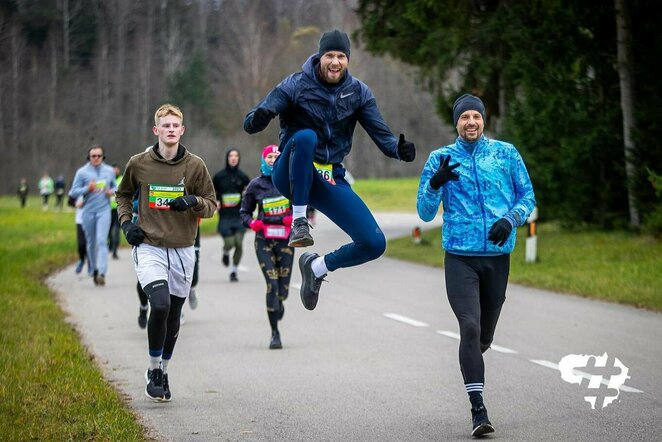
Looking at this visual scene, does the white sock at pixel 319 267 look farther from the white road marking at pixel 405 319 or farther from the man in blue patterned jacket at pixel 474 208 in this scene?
the white road marking at pixel 405 319

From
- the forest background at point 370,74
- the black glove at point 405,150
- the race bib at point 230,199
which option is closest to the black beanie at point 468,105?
the black glove at point 405,150

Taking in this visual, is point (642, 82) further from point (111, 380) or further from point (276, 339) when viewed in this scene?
point (111, 380)

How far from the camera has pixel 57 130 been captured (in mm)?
53250

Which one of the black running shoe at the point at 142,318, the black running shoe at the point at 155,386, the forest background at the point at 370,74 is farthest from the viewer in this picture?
the forest background at the point at 370,74

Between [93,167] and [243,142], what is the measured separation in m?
45.0

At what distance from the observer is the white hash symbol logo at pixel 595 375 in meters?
Result: 8.48

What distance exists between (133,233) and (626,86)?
16704mm

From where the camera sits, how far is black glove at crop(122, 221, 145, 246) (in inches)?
331

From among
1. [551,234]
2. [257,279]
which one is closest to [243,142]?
[551,234]

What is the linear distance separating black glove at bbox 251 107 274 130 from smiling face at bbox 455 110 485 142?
4.03 ft

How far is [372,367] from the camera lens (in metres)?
10.3

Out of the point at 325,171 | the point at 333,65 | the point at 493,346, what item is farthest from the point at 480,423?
the point at 493,346

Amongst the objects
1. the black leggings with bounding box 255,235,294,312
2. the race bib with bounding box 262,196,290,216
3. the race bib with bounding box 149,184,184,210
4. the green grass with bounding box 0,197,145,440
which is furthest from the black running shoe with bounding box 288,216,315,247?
the race bib with bounding box 262,196,290,216

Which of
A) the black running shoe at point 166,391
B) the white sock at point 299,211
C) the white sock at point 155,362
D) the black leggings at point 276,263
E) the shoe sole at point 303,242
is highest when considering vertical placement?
the white sock at point 299,211
